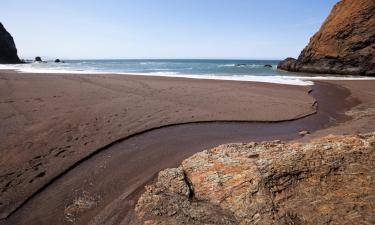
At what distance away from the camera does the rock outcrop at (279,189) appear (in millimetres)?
2689

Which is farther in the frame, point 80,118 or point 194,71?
point 194,71

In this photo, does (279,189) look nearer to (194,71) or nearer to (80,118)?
(80,118)

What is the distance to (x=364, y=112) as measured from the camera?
9922 mm

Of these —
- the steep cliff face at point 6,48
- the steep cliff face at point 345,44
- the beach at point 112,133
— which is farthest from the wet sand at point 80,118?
the steep cliff face at point 6,48

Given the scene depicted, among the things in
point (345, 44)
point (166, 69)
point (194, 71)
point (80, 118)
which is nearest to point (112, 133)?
point (80, 118)

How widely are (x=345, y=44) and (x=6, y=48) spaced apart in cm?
8070

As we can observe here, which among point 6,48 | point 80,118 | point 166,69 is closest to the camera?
point 80,118

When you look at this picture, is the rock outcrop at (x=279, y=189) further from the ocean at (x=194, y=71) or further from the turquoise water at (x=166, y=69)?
the turquoise water at (x=166, y=69)

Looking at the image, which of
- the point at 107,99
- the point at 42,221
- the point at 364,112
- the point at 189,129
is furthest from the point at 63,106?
the point at 364,112

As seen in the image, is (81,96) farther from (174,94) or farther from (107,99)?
(174,94)

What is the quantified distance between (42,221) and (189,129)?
499 centimetres

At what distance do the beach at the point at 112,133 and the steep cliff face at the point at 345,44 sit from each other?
77.9 ft

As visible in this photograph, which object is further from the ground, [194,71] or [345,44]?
[345,44]

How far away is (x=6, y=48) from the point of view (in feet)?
219
